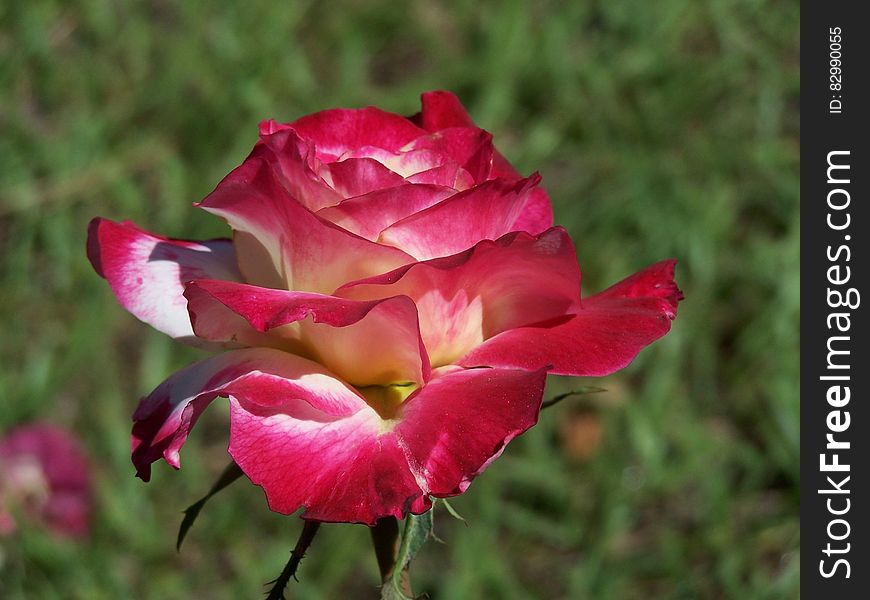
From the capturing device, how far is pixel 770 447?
5.54ft

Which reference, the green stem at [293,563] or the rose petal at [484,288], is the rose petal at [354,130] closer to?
the rose petal at [484,288]

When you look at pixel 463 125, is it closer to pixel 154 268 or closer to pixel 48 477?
pixel 154 268

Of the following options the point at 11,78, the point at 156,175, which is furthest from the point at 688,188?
the point at 11,78

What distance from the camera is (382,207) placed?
20.6 inches

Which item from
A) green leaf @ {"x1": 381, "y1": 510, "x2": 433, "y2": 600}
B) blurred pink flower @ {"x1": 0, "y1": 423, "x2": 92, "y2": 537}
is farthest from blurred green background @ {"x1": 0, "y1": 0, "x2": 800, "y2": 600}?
green leaf @ {"x1": 381, "y1": 510, "x2": 433, "y2": 600}

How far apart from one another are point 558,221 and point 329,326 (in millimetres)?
1320

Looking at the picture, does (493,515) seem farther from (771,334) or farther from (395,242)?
(395,242)

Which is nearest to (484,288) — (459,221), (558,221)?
(459,221)

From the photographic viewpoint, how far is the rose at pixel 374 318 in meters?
0.51

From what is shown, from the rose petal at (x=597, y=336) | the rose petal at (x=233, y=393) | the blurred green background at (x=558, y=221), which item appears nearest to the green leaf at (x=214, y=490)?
the rose petal at (x=233, y=393)

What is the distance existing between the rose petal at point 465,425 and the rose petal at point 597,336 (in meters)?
0.02

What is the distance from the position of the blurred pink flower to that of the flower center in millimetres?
944
